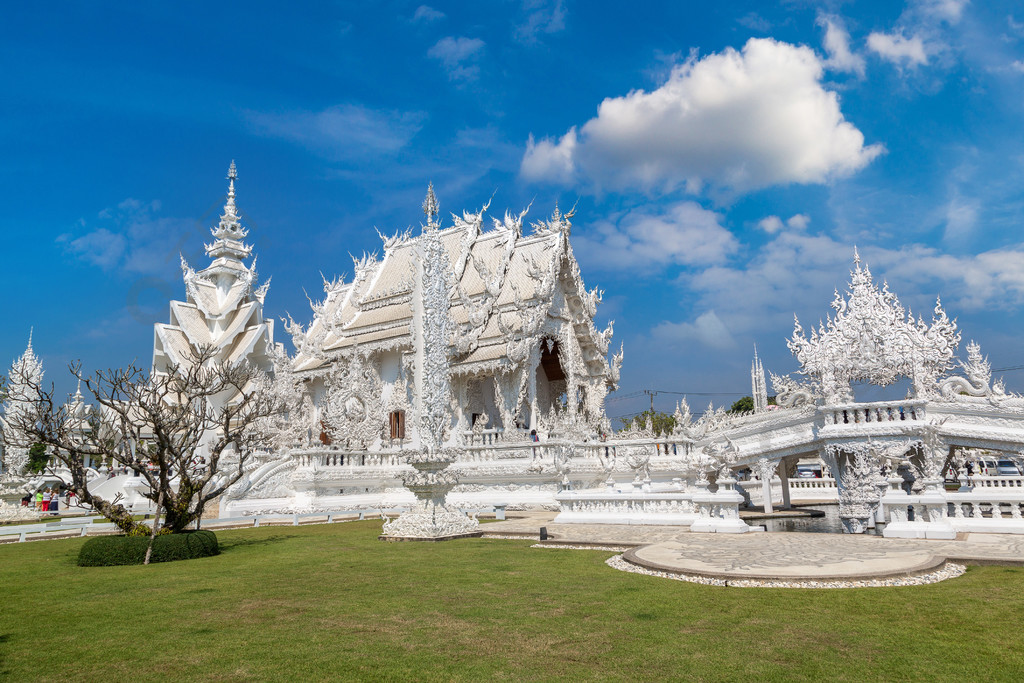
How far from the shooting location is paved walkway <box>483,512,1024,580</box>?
7172 mm

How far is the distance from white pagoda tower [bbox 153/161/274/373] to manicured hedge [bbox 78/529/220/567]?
26.4 meters

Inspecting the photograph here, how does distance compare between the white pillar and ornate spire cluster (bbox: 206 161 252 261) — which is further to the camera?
ornate spire cluster (bbox: 206 161 252 261)

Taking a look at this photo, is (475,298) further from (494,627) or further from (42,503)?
(494,627)

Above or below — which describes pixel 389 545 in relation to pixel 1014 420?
below

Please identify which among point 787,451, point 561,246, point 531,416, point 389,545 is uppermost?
point 561,246

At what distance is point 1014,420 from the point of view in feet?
43.1

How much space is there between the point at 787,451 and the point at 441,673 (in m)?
11.4

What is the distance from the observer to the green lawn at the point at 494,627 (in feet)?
14.6

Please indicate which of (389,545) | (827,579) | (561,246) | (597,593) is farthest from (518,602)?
(561,246)

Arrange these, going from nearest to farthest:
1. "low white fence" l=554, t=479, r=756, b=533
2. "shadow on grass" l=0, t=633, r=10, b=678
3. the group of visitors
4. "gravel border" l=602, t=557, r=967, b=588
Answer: "shadow on grass" l=0, t=633, r=10, b=678 < "gravel border" l=602, t=557, r=967, b=588 < "low white fence" l=554, t=479, r=756, b=533 < the group of visitors

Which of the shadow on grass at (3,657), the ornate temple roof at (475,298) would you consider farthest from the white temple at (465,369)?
the shadow on grass at (3,657)

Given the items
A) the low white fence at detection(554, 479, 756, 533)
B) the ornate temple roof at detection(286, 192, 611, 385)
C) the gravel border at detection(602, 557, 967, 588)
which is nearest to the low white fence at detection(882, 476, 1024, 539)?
the low white fence at detection(554, 479, 756, 533)

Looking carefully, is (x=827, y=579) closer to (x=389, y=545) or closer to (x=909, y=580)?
(x=909, y=580)

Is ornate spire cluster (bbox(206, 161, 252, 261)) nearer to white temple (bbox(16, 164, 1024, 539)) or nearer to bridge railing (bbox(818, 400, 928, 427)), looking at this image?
white temple (bbox(16, 164, 1024, 539))
